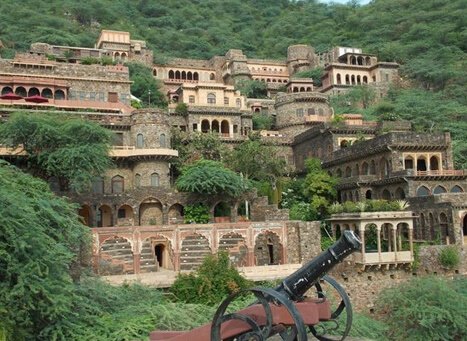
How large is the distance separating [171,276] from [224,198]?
37.0ft

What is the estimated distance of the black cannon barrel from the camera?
7.07m

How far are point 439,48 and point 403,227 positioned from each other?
159 feet

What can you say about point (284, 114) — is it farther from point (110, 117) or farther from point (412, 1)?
point (412, 1)

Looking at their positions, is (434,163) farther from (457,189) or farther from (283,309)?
(283,309)

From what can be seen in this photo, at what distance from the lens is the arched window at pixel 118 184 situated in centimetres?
3662

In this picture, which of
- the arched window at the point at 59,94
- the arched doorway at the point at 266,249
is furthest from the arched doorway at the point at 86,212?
the arched window at the point at 59,94

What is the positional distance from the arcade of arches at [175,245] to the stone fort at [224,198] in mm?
58

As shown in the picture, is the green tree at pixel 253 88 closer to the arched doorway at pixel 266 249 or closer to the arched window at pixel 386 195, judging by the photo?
the arched window at pixel 386 195

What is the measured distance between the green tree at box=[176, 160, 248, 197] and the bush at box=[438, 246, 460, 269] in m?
13.0

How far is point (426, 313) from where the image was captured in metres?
21.7

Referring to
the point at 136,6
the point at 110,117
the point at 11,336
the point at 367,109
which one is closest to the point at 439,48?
the point at 367,109

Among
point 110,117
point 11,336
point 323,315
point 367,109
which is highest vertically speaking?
point 367,109

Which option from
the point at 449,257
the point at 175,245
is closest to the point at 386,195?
the point at 449,257

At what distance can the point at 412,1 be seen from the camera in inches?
3629
